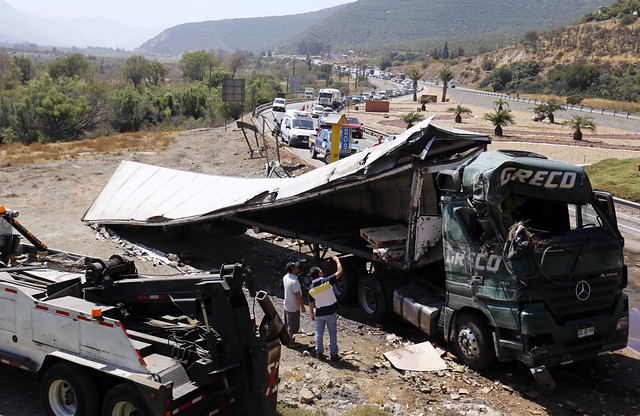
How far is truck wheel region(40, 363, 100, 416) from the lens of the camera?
6129 millimetres

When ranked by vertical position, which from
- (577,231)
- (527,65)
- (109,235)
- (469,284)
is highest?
(527,65)

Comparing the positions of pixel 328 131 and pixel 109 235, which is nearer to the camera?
pixel 109 235

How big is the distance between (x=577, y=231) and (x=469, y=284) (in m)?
1.70

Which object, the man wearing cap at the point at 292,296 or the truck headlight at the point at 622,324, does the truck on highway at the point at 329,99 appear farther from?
the truck headlight at the point at 622,324

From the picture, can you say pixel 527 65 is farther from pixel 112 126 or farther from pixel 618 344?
pixel 618 344

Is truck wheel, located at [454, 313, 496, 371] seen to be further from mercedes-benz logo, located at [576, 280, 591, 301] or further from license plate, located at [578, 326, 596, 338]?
mercedes-benz logo, located at [576, 280, 591, 301]

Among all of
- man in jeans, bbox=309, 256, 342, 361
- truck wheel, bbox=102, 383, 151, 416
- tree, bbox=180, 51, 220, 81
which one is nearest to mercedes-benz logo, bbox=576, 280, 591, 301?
man in jeans, bbox=309, 256, 342, 361

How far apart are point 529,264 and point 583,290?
0.91 m

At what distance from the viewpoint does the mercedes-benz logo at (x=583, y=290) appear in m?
7.59

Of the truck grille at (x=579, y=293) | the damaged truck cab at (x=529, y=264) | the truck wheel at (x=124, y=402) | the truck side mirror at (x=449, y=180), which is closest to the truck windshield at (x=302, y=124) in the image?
the truck side mirror at (x=449, y=180)

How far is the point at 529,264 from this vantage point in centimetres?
739

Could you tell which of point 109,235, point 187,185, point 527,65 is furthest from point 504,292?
point 527,65

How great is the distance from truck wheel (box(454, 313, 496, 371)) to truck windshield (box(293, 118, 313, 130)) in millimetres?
29227

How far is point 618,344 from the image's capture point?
7.96 meters
